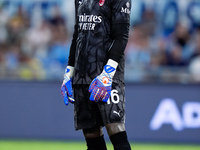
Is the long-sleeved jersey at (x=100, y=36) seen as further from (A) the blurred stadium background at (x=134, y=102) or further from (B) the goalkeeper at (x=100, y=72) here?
(A) the blurred stadium background at (x=134, y=102)

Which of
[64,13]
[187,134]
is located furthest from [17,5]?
[187,134]

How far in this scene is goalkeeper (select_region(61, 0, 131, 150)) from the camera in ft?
16.9

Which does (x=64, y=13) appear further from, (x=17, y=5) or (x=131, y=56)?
(x=131, y=56)

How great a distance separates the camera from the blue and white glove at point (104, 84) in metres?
5.08

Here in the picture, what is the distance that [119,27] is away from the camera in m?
5.16

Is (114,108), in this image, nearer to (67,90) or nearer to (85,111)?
(85,111)

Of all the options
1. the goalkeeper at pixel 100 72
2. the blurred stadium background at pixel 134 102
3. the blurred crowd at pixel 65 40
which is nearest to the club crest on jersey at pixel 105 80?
the goalkeeper at pixel 100 72

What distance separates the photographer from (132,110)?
10.2 meters

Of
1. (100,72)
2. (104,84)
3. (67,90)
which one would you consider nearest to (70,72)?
→ (67,90)

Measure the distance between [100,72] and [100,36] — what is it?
350 mm

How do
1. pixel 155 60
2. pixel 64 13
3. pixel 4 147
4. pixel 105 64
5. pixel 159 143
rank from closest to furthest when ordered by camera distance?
1. pixel 105 64
2. pixel 4 147
3. pixel 159 143
4. pixel 155 60
5. pixel 64 13

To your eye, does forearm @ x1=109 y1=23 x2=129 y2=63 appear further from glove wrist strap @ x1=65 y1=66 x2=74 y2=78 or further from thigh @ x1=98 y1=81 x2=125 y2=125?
glove wrist strap @ x1=65 y1=66 x2=74 y2=78

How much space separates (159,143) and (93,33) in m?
5.07

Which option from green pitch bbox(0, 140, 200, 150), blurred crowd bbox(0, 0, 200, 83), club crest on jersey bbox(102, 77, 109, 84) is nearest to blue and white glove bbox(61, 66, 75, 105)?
club crest on jersey bbox(102, 77, 109, 84)
